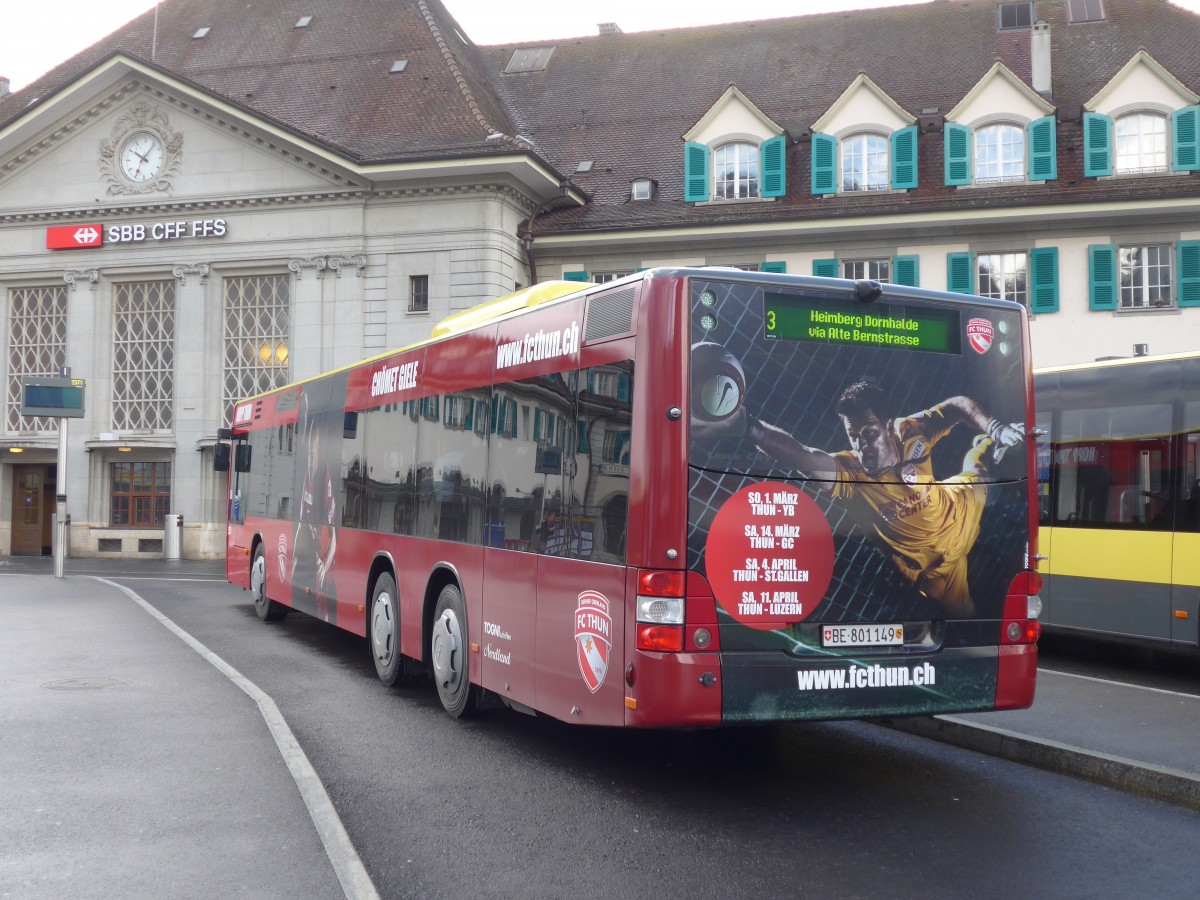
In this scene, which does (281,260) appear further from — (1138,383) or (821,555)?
(821,555)

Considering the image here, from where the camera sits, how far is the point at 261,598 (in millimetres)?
16938

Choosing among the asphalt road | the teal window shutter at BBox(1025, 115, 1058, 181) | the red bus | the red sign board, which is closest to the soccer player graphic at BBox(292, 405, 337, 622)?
the asphalt road

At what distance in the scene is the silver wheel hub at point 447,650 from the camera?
941cm

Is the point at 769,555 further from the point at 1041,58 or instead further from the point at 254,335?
the point at 254,335

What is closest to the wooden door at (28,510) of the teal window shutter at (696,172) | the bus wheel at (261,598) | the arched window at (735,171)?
the teal window shutter at (696,172)

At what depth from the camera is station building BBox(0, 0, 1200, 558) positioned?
29656mm

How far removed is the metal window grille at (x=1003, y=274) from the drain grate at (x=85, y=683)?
23.7 meters

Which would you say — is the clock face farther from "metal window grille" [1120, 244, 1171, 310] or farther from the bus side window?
the bus side window

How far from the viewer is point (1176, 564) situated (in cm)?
1171

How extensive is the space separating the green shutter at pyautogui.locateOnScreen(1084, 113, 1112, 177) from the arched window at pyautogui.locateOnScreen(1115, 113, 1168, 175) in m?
0.29

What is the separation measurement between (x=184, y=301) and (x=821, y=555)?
3109cm

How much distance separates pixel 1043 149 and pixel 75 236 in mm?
25457

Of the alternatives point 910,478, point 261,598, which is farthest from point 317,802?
point 261,598

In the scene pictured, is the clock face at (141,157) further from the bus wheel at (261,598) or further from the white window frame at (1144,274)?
the white window frame at (1144,274)
